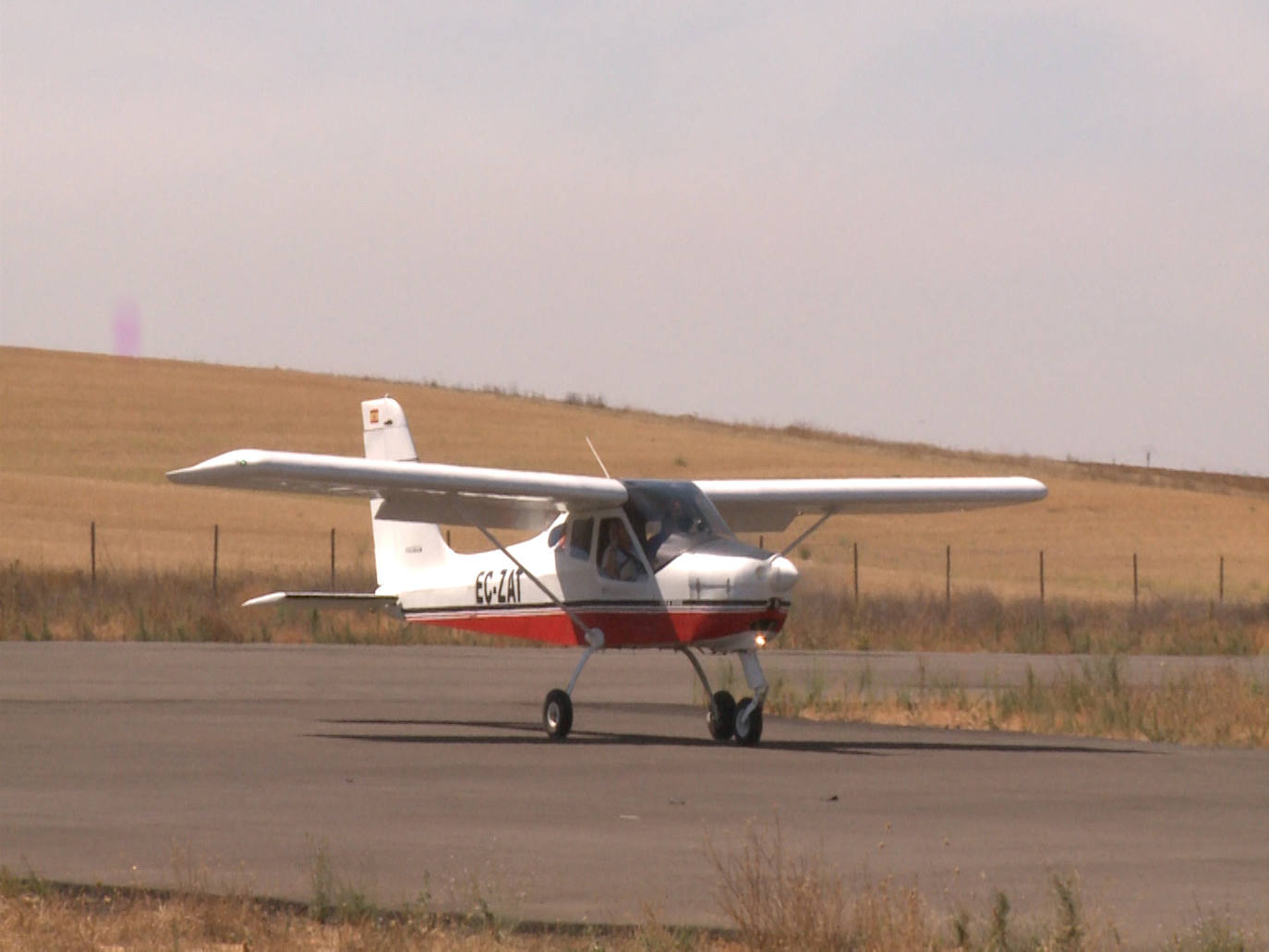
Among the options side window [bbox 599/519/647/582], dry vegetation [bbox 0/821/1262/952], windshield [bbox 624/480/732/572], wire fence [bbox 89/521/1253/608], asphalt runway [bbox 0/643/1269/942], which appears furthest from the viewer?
wire fence [bbox 89/521/1253/608]

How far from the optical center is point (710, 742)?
1891 cm

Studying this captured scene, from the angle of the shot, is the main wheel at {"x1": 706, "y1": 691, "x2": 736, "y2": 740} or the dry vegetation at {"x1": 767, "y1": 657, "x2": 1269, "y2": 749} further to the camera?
the dry vegetation at {"x1": 767, "y1": 657, "x2": 1269, "y2": 749}

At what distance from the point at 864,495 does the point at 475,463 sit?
53487 mm

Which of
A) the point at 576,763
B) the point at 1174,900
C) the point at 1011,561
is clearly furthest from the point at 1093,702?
the point at 1011,561

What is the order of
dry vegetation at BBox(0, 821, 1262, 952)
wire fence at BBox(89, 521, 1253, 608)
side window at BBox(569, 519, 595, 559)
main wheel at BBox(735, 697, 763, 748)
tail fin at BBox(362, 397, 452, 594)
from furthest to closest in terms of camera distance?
wire fence at BBox(89, 521, 1253, 608), tail fin at BBox(362, 397, 452, 594), side window at BBox(569, 519, 595, 559), main wheel at BBox(735, 697, 763, 748), dry vegetation at BBox(0, 821, 1262, 952)

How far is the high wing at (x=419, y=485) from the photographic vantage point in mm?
18422

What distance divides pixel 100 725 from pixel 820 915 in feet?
39.1

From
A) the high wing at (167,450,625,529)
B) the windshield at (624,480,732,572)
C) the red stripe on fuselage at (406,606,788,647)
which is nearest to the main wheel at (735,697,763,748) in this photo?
the red stripe on fuselage at (406,606,788,647)

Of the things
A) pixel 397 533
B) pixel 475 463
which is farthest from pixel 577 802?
pixel 475 463

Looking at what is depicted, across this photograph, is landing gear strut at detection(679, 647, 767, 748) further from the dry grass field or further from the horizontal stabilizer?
the dry grass field

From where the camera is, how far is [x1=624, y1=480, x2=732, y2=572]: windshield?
64.0 feet

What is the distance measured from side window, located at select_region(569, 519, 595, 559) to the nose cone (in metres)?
2.52

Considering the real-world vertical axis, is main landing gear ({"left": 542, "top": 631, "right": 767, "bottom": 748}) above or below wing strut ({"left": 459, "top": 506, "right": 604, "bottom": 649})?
below

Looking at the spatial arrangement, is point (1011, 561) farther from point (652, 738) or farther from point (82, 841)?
point (82, 841)
